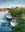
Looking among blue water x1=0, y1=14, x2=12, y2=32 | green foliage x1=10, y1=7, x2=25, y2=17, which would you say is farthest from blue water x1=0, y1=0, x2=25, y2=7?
blue water x1=0, y1=14, x2=12, y2=32

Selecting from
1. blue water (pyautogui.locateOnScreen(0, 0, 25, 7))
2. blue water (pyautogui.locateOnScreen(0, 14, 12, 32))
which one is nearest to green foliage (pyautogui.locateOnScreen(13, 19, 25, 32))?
blue water (pyautogui.locateOnScreen(0, 14, 12, 32))

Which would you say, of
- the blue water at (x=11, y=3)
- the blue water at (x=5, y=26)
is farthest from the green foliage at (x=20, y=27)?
the blue water at (x=11, y=3)

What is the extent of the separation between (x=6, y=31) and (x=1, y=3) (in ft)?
0.93

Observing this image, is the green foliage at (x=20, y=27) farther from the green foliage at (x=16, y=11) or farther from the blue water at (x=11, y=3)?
the blue water at (x=11, y=3)

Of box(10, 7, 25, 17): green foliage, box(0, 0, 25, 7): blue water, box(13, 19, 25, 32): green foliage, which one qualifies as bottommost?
box(13, 19, 25, 32): green foliage

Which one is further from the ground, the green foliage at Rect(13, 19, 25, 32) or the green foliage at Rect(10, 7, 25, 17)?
the green foliage at Rect(10, 7, 25, 17)

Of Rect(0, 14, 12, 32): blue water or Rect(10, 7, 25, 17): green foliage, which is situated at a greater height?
Rect(10, 7, 25, 17): green foliage

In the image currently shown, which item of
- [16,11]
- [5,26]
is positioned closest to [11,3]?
[16,11]

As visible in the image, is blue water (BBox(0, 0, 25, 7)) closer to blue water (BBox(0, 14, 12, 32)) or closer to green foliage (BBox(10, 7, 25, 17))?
green foliage (BBox(10, 7, 25, 17))

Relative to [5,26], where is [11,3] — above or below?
above

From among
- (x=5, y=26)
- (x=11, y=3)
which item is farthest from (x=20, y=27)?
(x=11, y=3)

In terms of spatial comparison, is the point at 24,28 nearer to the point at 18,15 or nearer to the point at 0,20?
the point at 18,15

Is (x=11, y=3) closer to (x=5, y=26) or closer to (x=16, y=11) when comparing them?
(x=16, y=11)

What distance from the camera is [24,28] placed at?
80 cm
